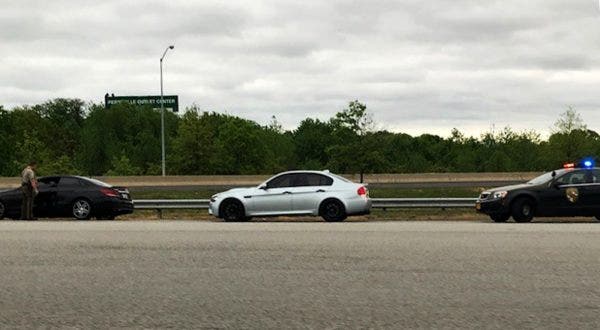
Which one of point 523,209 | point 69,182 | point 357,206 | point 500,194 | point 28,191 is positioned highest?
point 69,182

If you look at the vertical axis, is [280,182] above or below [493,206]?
above

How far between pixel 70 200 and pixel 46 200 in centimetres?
73

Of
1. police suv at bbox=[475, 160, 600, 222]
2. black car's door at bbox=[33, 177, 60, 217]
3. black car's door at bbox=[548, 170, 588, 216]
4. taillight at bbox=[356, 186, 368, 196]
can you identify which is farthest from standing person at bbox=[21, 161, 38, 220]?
black car's door at bbox=[548, 170, 588, 216]

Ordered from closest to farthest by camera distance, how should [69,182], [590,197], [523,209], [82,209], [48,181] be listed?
[590,197], [523,209], [82,209], [69,182], [48,181]

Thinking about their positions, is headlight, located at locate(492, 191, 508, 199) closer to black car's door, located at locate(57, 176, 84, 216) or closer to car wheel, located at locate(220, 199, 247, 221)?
car wheel, located at locate(220, 199, 247, 221)

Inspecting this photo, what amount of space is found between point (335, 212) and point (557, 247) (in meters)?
8.22

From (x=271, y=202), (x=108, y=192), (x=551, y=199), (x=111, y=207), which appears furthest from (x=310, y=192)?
(x=551, y=199)

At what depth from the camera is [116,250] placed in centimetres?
1046

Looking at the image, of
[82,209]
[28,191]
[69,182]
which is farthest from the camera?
[69,182]

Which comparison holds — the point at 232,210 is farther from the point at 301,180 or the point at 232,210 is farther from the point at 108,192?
the point at 108,192

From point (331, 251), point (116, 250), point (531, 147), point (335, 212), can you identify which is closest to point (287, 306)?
point (331, 251)

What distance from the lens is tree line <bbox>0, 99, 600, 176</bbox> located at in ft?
163

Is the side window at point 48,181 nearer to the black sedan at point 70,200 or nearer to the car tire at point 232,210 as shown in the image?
the black sedan at point 70,200

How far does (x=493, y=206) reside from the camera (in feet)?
60.1
